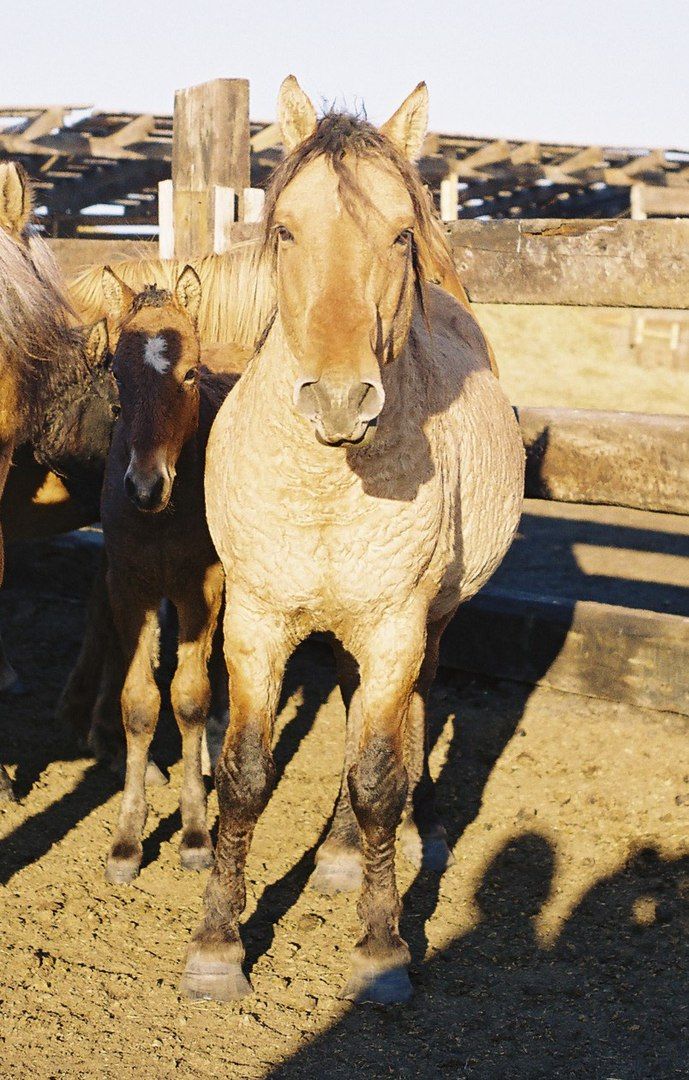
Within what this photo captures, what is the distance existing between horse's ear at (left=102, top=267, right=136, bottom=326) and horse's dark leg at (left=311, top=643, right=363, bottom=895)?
1.49 metres

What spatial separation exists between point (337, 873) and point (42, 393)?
214 cm

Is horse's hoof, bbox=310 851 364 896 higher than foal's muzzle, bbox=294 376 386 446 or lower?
lower

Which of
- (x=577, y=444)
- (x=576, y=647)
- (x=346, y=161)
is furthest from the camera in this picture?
(x=577, y=444)

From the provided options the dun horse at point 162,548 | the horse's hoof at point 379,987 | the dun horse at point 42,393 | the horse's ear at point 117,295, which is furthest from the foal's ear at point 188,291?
the horse's hoof at point 379,987

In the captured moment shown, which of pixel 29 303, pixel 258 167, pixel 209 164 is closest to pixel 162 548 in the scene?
pixel 29 303

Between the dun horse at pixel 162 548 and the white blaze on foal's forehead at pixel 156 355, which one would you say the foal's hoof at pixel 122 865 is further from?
the white blaze on foal's forehead at pixel 156 355

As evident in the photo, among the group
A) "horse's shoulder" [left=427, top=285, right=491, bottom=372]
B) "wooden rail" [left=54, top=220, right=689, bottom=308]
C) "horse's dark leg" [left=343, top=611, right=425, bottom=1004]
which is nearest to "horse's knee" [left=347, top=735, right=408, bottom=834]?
"horse's dark leg" [left=343, top=611, right=425, bottom=1004]

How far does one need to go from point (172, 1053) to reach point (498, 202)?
19.5 m

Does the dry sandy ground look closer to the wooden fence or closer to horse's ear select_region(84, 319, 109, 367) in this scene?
the wooden fence

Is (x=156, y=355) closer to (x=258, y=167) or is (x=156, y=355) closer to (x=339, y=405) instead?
(x=339, y=405)

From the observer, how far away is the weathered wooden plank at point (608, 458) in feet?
17.0

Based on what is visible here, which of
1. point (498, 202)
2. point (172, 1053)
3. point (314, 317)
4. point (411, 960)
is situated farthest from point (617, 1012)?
point (498, 202)

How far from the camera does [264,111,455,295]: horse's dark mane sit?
268 cm

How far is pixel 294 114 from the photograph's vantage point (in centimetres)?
293
